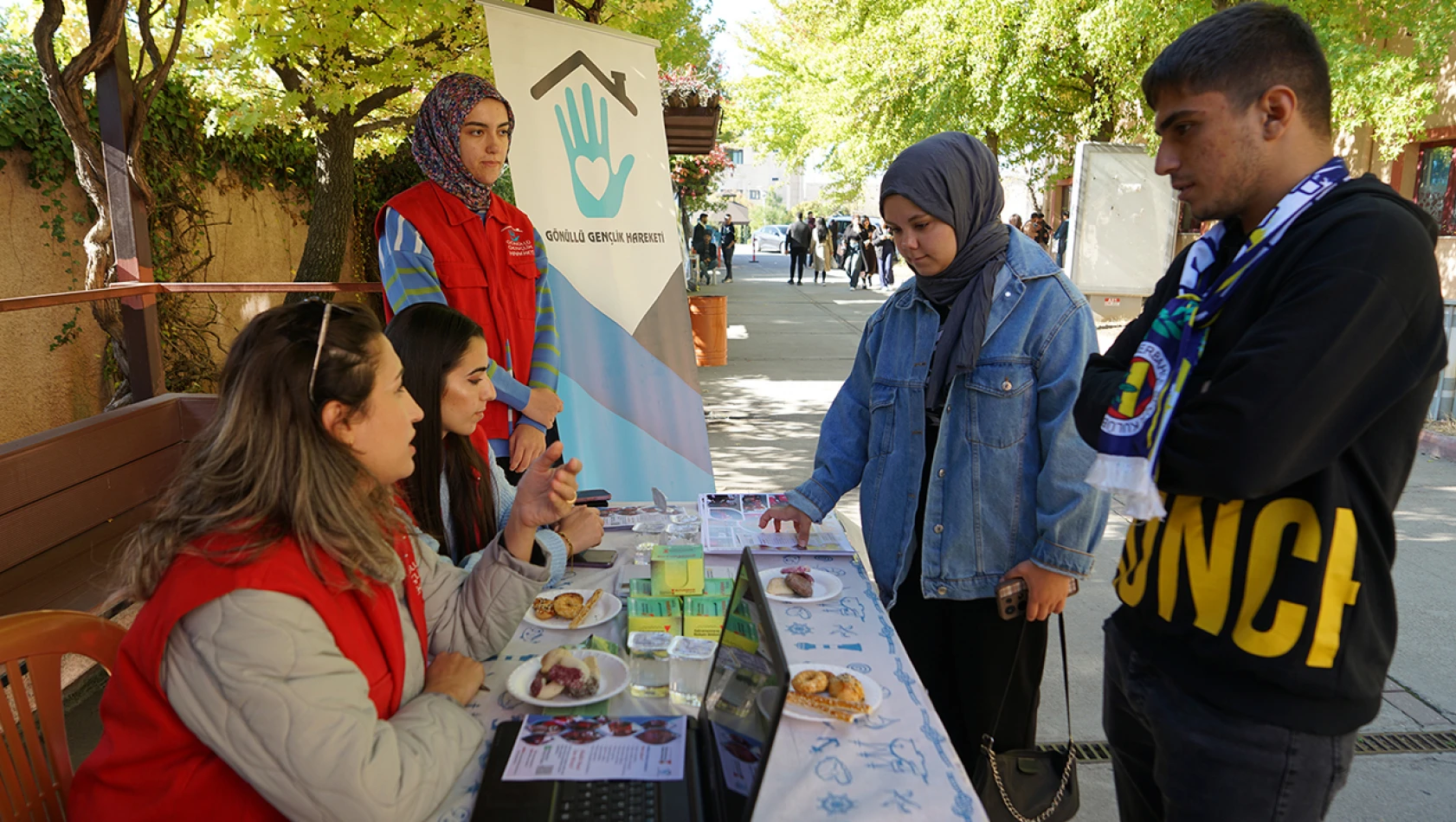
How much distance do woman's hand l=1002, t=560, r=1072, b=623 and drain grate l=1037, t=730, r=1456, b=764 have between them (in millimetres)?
1168

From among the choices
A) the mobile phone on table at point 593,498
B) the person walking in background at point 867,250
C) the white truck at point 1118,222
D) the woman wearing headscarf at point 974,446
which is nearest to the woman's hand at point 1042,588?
the woman wearing headscarf at point 974,446

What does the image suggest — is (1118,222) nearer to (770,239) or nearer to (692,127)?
(692,127)

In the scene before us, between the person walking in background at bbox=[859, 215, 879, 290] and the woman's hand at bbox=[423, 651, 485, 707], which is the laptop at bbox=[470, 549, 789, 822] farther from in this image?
the person walking in background at bbox=[859, 215, 879, 290]

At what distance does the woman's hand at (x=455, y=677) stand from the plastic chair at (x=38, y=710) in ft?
1.65

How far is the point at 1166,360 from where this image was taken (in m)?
1.42

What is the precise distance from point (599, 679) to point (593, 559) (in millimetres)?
687

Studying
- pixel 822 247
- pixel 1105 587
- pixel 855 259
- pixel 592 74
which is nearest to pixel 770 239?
pixel 822 247

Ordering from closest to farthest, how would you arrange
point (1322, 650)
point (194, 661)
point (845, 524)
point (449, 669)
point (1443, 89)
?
1. point (194, 661)
2. point (1322, 650)
3. point (449, 669)
4. point (845, 524)
5. point (1443, 89)

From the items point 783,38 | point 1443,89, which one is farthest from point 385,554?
point 783,38

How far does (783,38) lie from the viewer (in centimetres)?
2316

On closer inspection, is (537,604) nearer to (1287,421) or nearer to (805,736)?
(805,736)

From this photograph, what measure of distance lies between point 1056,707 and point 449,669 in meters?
2.53

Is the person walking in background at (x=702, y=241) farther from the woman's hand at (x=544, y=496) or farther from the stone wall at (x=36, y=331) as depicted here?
the woman's hand at (x=544, y=496)

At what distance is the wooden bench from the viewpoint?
2.85 m
